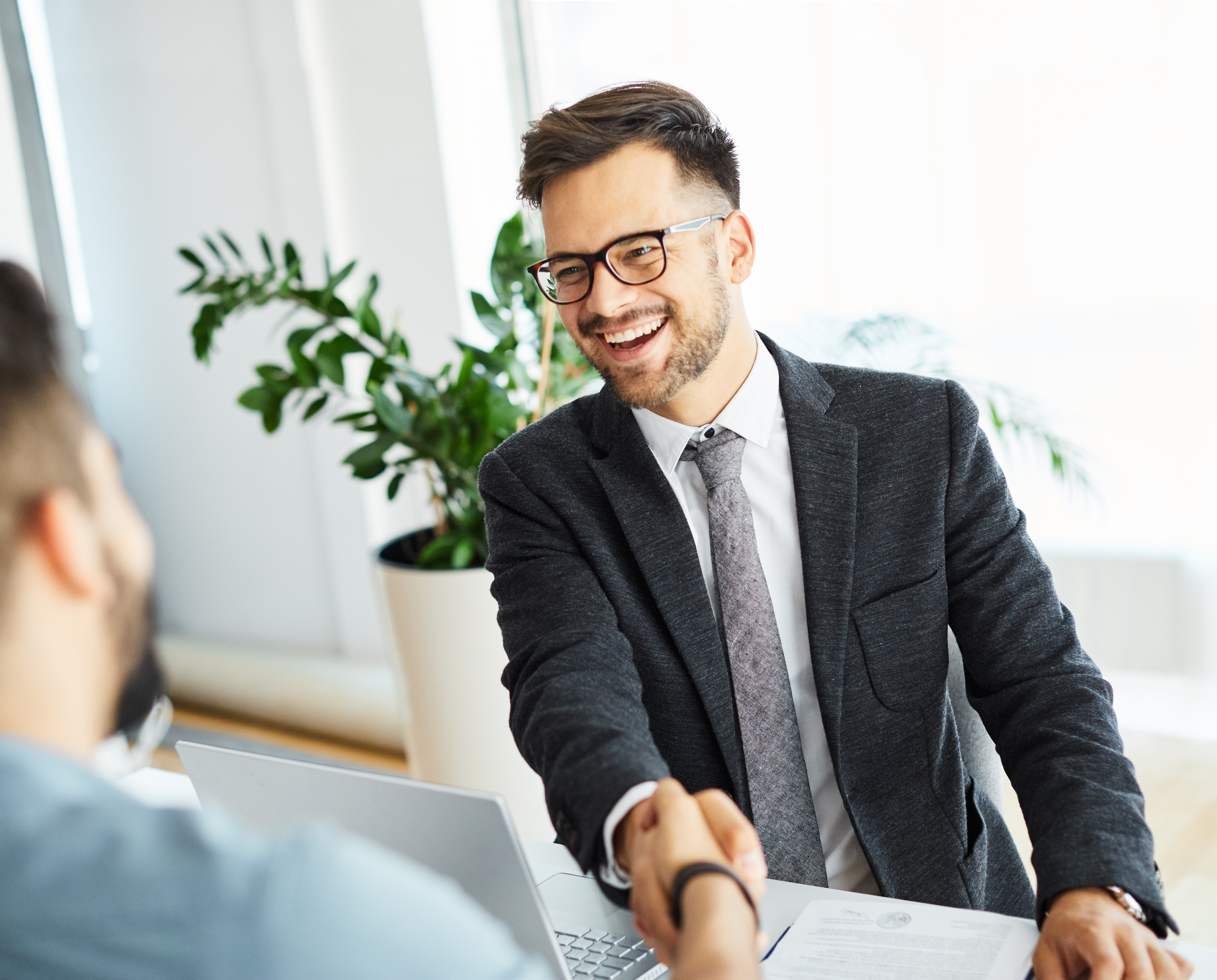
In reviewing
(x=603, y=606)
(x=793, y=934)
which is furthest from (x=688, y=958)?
(x=603, y=606)

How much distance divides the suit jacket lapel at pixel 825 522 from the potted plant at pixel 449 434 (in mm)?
1177

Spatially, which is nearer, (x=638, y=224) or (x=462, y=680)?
(x=638, y=224)

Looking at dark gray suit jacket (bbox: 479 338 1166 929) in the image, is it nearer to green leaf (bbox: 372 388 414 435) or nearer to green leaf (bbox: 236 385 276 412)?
green leaf (bbox: 372 388 414 435)

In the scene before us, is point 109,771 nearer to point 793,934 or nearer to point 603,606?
point 793,934

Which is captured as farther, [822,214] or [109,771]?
[822,214]

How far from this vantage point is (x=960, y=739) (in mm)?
1480

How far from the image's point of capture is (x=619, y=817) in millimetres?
1034

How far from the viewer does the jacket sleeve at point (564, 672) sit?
107 cm

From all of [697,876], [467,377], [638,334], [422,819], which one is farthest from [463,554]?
[697,876]

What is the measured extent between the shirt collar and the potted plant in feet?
3.56

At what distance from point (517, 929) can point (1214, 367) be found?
221 centimetres

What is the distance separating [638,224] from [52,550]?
1002 millimetres

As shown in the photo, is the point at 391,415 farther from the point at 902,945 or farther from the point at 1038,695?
the point at 902,945

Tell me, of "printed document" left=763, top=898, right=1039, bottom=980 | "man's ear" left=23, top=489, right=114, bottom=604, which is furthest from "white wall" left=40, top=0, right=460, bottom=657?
"man's ear" left=23, top=489, right=114, bottom=604
